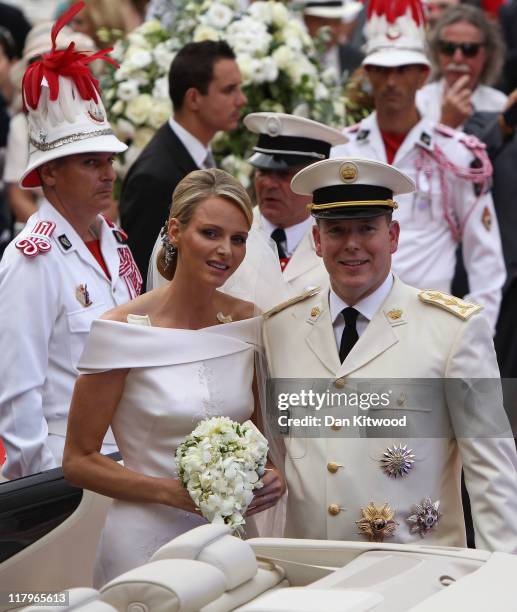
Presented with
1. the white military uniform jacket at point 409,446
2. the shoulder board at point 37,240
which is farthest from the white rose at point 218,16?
the white military uniform jacket at point 409,446

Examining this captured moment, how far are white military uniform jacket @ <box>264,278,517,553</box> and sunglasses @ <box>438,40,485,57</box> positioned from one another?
170 inches

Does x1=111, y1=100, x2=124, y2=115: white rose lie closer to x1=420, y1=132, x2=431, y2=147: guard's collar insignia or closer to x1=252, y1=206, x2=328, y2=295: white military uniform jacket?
x1=420, y1=132, x2=431, y2=147: guard's collar insignia

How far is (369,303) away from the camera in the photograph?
4098mm

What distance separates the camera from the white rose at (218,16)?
297 inches

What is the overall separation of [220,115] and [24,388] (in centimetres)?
251

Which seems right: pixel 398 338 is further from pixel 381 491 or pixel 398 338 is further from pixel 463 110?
pixel 463 110

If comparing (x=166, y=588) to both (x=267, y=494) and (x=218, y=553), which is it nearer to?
(x=218, y=553)

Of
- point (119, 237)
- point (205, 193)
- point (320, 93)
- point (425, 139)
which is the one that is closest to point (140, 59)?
point (320, 93)

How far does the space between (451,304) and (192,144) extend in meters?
2.89

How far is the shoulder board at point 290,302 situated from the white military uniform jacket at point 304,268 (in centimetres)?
63

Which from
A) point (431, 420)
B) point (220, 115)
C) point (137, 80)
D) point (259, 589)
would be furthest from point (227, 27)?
point (259, 589)

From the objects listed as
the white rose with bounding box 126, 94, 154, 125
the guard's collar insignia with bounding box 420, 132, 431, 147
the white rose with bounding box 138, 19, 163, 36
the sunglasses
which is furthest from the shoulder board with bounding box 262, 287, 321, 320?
the sunglasses

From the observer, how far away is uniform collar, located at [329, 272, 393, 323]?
409 centimetres

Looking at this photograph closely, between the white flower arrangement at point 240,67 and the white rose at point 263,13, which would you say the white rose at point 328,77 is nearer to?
the white flower arrangement at point 240,67
